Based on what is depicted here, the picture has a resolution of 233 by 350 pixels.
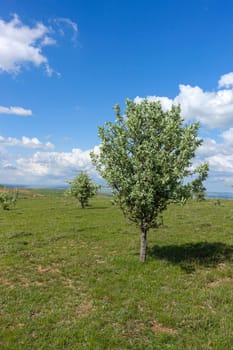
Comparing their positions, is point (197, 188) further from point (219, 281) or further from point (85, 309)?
point (85, 309)

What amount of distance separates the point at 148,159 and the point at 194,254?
30.4ft

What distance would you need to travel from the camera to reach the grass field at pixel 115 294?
35.1 ft

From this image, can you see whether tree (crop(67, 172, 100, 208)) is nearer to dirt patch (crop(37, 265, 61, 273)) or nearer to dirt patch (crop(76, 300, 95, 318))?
dirt patch (crop(37, 265, 61, 273))

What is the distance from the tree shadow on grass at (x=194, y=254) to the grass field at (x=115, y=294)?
0.07 metres

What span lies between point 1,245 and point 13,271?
755cm

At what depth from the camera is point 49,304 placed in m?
13.3

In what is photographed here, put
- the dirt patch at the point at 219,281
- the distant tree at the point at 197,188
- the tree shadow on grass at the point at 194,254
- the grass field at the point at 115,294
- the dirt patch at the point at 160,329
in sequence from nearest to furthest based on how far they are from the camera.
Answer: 1. the grass field at the point at 115,294
2. the dirt patch at the point at 160,329
3. the dirt patch at the point at 219,281
4. the distant tree at the point at 197,188
5. the tree shadow on grass at the point at 194,254

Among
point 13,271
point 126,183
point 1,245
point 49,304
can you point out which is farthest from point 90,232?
point 49,304

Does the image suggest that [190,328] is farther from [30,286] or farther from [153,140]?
[153,140]

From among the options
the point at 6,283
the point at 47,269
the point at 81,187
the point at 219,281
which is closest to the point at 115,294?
the point at 47,269

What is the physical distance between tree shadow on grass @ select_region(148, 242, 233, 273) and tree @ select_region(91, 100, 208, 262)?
3707mm

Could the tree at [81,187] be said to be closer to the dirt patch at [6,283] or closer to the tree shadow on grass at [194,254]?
the tree shadow on grass at [194,254]

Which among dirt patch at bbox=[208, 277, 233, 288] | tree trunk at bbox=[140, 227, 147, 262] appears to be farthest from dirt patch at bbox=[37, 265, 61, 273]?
dirt patch at bbox=[208, 277, 233, 288]

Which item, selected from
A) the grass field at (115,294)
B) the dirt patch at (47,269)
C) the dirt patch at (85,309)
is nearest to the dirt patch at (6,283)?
the grass field at (115,294)
